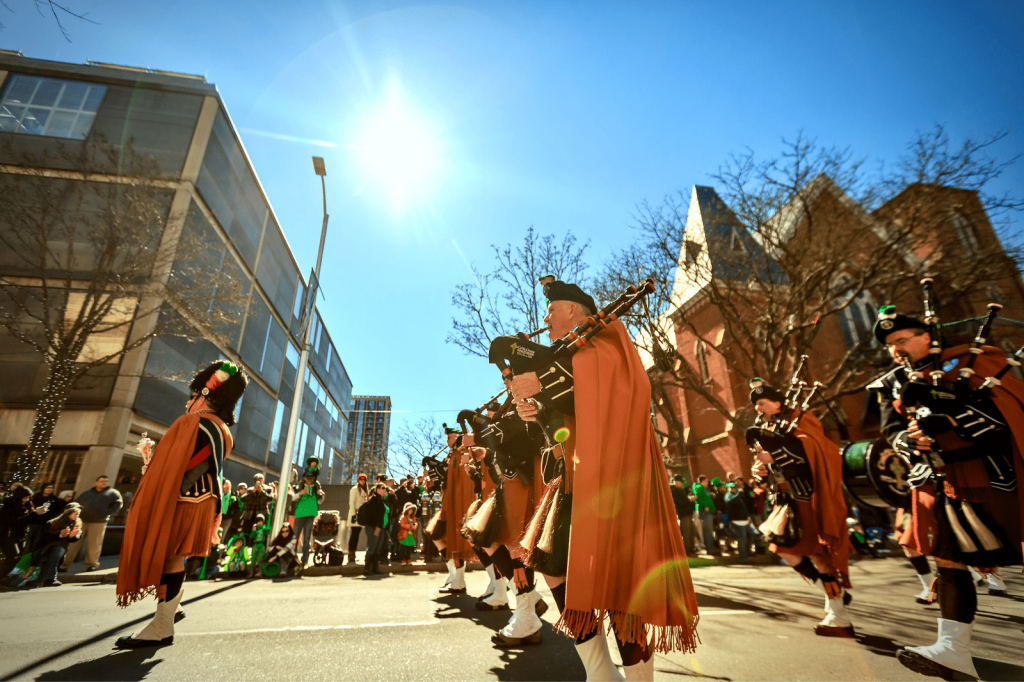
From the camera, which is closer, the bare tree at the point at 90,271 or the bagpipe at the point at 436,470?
the bagpipe at the point at 436,470

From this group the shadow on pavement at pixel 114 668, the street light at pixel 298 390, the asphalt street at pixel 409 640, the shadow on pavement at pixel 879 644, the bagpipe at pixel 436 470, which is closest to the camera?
the shadow on pavement at pixel 114 668

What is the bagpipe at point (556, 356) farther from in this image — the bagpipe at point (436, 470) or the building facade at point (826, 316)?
the bagpipe at point (436, 470)

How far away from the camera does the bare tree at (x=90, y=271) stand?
38.1 ft

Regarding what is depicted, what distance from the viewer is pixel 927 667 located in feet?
9.30

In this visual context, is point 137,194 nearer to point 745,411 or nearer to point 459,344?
point 459,344

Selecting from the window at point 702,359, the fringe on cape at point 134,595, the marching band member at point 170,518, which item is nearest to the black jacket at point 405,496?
the marching band member at point 170,518

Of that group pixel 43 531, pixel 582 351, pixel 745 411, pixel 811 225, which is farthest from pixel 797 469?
pixel 745 411

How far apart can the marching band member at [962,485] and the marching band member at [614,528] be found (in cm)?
223

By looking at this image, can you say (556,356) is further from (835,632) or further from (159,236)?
(159,236)

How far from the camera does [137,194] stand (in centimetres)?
1335

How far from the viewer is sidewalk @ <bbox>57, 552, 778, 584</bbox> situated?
8.60 m

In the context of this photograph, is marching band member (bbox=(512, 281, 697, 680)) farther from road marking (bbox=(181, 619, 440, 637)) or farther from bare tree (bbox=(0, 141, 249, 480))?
bare tree (bbox=(0, 141, 249, 480))

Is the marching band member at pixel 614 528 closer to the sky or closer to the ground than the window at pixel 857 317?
closer to the ground

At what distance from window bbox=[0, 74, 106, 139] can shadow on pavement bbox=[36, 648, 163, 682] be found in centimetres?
2518
